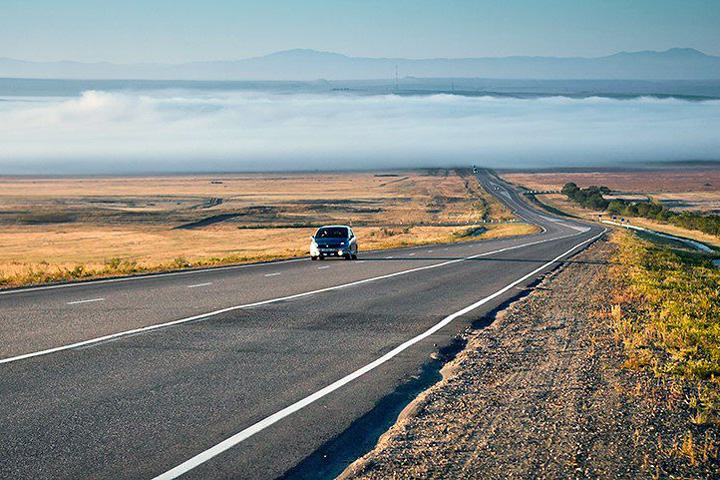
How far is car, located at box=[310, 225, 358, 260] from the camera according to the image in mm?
33594

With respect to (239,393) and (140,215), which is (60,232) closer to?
(140,215)

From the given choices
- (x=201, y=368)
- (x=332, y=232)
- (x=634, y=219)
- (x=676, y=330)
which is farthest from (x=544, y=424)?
(x=634, y=219)

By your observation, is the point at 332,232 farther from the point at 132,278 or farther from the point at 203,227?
the point at 203,227

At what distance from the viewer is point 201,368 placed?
33.7ft

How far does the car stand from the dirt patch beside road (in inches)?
834

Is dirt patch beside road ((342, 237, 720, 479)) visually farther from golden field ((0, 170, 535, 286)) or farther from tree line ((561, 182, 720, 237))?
tree line ((561, 182, 720, 237))

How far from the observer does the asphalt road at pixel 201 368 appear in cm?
679

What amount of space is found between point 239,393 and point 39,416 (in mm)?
2061

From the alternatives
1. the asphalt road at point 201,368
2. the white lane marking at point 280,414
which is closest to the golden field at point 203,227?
the asphalt road at point 201,368

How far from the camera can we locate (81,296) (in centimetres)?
1878

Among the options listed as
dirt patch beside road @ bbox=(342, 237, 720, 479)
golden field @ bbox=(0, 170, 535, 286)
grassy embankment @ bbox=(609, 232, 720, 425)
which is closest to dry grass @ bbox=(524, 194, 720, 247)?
golden field @ bbox=(0, 170, 535, 286)

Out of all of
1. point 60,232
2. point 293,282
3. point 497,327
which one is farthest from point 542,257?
point 60,232

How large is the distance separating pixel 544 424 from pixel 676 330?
6.14 m

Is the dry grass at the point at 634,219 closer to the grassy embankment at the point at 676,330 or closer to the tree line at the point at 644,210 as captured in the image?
the tree line at the point at 644,210
